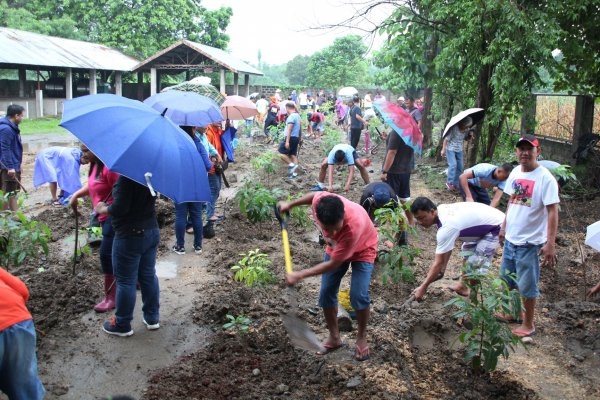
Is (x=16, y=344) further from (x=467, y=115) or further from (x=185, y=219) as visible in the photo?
(x=467, y=115)

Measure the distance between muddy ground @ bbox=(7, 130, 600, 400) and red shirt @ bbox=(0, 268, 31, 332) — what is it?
1.26m

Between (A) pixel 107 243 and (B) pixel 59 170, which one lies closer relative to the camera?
(A) pixel 107 243

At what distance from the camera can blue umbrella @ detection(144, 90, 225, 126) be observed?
6352 millimetres

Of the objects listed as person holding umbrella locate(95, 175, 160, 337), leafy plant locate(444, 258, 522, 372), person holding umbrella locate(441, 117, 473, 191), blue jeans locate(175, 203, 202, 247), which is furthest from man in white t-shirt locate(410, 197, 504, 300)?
person holding umbrella locate(441, 117, 473, 191)

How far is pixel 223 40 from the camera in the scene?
132 feet

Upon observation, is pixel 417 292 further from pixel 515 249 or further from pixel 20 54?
pixel 20 54

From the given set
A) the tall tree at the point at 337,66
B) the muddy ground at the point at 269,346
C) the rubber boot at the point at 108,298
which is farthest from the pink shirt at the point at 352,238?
the tall tree at the point at 337,66

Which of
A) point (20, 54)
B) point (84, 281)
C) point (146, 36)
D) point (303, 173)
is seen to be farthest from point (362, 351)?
point (146, 36)

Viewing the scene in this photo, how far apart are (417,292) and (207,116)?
3329 mm

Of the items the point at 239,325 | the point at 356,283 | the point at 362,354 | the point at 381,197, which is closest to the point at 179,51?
the point at 381,197

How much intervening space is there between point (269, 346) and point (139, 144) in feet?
6.19

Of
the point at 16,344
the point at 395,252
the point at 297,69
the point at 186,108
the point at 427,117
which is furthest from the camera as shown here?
the point at 297,69

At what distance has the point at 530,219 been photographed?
458cm

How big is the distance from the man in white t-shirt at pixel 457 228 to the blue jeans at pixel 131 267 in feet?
7.06
